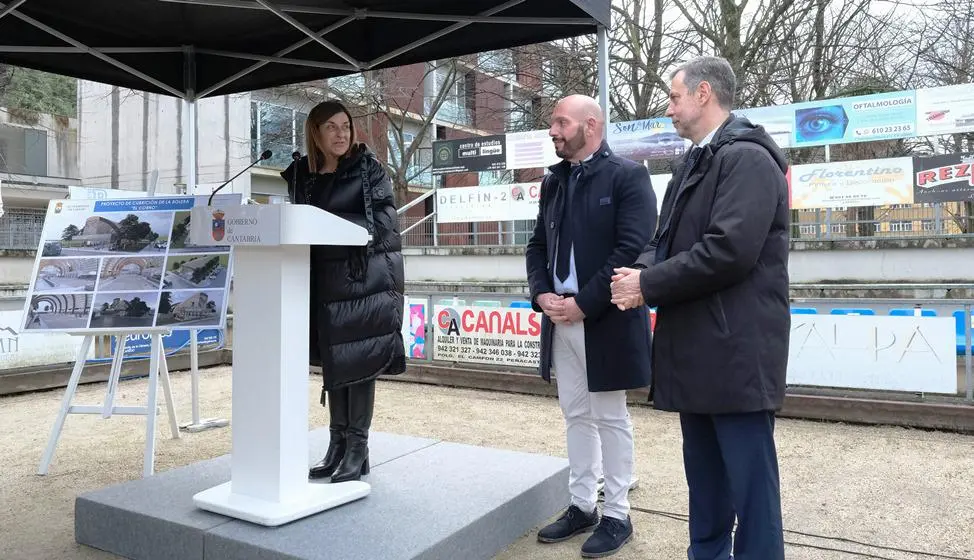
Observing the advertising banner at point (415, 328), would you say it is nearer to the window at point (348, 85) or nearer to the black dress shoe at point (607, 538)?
the black dress shoe at point (607, 538)

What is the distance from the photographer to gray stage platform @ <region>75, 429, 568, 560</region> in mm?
2660

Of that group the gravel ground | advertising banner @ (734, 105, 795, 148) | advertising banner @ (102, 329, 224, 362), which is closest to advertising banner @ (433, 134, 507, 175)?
advertising banner @ (734, 105, 795, 148)

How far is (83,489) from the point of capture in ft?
13.9

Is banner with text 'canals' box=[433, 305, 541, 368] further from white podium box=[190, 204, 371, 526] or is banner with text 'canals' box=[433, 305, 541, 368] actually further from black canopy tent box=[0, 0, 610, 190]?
white podium box=[190, 204, 371, 526]

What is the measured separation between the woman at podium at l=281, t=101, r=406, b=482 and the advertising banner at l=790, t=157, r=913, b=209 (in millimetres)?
10450

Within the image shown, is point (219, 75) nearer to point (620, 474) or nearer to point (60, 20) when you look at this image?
point (60, 20)

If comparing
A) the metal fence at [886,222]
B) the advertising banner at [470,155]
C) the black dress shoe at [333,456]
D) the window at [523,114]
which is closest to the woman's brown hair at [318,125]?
the black dress shoe at [333,456]

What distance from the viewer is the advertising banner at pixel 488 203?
47.2ft

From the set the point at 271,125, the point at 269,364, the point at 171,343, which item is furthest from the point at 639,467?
the point at 271,125

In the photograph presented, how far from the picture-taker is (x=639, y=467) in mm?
4586

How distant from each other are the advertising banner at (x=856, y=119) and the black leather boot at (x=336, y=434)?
1098 centimetres

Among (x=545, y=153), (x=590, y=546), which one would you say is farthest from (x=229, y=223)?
(x=545, y=153)

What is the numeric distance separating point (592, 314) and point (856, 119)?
35.1 ft

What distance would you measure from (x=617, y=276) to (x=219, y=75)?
4084 millimetres
